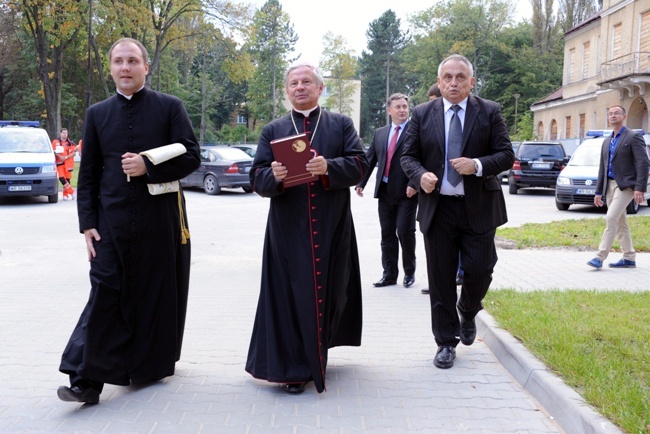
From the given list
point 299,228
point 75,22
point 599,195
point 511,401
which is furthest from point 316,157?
point 75,22

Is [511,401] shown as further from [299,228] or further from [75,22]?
[75,22]

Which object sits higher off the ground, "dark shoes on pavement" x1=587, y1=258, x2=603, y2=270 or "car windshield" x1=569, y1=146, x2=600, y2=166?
"car windshield" x1=569, y1=146, x2=600, y2=166

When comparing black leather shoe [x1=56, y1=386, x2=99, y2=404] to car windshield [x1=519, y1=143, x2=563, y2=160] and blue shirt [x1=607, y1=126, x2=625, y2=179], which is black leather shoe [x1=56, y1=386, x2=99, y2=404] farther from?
car windshield [x1=519, y1=143, x2=563, y2=160]

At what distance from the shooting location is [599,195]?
9.62 metres

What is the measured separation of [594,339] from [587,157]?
49.5 ft

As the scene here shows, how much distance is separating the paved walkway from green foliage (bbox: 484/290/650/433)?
5.4 inches

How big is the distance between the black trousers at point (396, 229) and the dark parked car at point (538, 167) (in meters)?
16.9

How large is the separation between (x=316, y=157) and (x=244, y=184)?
20.2m

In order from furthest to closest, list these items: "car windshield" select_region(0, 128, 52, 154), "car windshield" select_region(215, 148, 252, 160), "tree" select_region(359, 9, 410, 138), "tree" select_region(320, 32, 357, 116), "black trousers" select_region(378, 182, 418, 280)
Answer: "tree" select_region(359, 9, 410, 138) < "tree" select_region(320, 32, 357, 116) < "car windshield" select_region(215, 148, 252, 160) < "car windshield" select_region(0, 128, 52, 154) < "black trousers" select_region(378, 182, 418, 280)

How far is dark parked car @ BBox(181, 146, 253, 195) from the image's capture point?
24.3 m

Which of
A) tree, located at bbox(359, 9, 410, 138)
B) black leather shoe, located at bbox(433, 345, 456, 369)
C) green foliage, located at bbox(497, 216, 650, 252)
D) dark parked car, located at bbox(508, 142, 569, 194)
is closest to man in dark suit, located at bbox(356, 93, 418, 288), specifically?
black leather shoe, located at bbox(433, 345, 456, 369)

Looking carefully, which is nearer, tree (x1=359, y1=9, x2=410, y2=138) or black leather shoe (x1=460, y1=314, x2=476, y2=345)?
black leather shoe (x1=460, y1=314, x2=476, y2=345)

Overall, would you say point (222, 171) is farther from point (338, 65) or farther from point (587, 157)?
point (338, 65)

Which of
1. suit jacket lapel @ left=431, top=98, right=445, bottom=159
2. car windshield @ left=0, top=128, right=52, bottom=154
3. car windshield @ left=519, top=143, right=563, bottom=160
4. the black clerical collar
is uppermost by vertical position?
the black clerical collar
